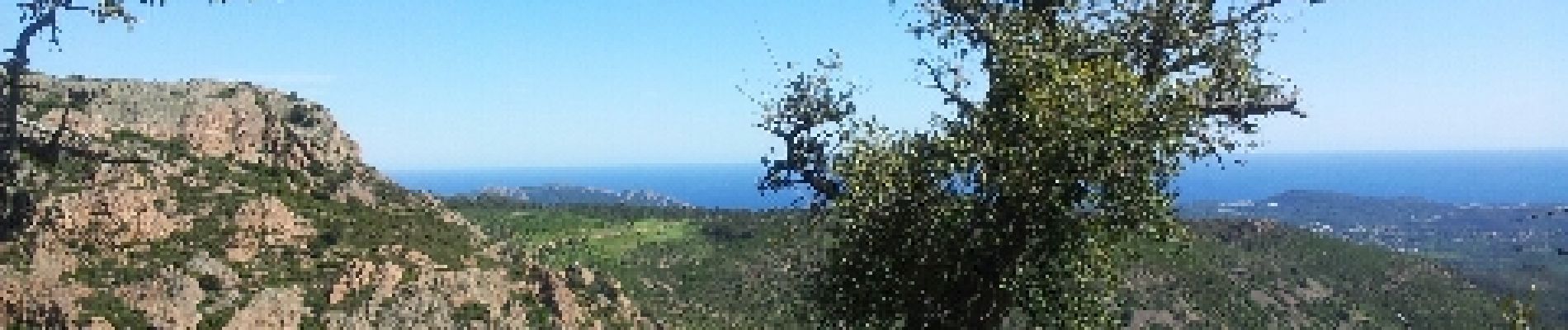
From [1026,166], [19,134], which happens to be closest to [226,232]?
[19,134]

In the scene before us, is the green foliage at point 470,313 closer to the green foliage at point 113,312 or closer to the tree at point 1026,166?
the green foliage at point 113,312

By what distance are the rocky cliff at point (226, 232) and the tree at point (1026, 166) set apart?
133ft

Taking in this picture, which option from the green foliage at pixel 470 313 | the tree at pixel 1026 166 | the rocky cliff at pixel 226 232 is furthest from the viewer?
the green foliage at pixel 470 313

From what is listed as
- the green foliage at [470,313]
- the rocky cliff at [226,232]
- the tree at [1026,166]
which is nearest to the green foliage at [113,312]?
the rocky cliff at [226,232]

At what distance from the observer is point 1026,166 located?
24.2 m

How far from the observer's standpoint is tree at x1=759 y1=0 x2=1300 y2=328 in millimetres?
24094

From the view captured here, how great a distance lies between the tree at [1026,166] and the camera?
2409 cm

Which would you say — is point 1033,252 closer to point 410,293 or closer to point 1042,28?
point 1042,28

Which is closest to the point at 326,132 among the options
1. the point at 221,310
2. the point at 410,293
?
the point at 410,293

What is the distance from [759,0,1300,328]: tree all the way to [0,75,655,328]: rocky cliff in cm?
4057

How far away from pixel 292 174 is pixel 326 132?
11309 millimetres

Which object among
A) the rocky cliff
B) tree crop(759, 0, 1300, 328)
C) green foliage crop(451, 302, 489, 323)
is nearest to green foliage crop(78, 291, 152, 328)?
the rocky cliff

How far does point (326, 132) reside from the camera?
291ft

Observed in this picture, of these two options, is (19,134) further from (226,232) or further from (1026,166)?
(1026,166)
